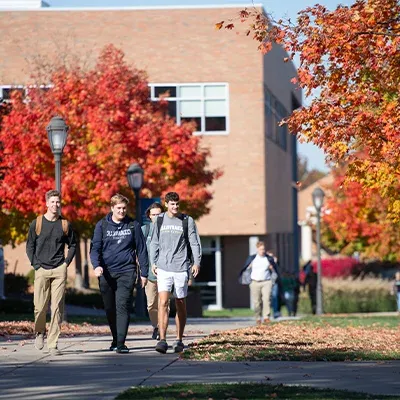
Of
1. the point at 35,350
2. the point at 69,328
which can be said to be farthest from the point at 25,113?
the point at 35,350

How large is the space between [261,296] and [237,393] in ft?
46.7

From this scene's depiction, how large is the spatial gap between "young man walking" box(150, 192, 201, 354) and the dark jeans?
15.5 inches

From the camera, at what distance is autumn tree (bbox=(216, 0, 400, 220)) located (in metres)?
A: 16.8

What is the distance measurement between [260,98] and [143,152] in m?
12.9

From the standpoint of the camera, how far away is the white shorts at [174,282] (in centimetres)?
1407

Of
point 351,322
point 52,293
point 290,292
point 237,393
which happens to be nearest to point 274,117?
point 290,292

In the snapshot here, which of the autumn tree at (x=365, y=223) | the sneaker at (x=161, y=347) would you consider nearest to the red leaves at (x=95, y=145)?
the autumn tree at (x=365, y=223)

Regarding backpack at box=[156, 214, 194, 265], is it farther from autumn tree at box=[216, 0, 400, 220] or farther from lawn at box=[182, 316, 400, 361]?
autumn tree at box=[216, 0, 400, 220]

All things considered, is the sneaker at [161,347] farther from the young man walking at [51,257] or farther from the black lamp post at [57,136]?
the black lamp post at [57,136]

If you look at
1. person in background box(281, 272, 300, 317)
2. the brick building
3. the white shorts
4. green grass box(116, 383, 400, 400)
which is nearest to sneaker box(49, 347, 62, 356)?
the white shorts

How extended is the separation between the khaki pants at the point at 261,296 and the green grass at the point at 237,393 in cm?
1324

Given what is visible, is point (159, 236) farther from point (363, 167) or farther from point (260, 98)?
point (260, 98)

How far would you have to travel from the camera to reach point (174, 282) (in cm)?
1415

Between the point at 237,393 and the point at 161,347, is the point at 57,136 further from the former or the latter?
the point at 237,393
